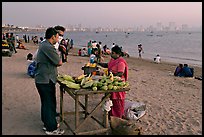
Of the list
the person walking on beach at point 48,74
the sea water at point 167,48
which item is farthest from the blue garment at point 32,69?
the sea water at point 167,48

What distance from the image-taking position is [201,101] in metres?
7.39

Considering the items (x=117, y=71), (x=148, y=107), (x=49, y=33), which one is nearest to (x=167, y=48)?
(x=148, y=107)

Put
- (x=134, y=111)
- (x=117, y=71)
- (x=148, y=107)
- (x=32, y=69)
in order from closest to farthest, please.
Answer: (x=117, y=71) → (x=134, y=111) → (x=148, y=107) → (x=32, y=69)

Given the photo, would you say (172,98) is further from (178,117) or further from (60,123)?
(60,123)

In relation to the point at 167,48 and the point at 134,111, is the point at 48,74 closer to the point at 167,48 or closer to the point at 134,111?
the point at 134,111

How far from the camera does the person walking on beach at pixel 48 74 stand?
4215mm

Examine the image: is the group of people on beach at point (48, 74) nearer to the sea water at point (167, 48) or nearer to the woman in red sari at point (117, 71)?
the woman in red sari at point (117, 71)

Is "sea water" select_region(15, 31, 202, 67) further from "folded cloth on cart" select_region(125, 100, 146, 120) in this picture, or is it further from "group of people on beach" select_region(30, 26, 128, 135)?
"group of people on beach" select_region(30, 26, 128, 135)

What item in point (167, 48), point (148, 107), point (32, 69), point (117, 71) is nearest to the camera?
point (117, 71)

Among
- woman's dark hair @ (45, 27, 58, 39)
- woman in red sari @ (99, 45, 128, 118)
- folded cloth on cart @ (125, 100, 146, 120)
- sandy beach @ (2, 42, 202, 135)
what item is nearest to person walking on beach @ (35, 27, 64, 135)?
woman's dark hair @ (45, 27, 58, 39)

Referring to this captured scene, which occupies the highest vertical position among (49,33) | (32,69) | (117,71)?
(49,33)

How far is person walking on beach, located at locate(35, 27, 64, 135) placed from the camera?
13.8 ft

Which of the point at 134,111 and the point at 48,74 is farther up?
the point at 48,74

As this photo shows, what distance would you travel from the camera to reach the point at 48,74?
4.28 meters
